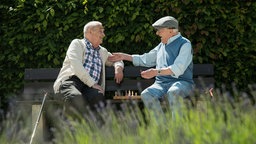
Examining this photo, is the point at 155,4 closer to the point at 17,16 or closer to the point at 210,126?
the point at 17,16

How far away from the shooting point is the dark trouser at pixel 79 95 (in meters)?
5.63

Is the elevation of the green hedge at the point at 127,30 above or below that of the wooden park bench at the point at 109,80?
above

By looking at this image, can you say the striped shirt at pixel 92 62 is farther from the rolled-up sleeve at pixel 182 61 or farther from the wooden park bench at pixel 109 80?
the rolled-up sleeve at pixel 182 61

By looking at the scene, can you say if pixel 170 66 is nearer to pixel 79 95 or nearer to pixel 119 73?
pixel 119 73

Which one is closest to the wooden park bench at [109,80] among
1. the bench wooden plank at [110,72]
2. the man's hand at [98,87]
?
the bench wooden plank at [110,72]

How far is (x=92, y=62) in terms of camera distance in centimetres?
609

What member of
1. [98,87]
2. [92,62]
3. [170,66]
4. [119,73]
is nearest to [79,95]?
[98,87]

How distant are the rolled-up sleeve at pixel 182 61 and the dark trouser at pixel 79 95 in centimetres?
74

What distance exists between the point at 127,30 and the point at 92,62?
1109 mm

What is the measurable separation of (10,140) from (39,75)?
7.08 feet

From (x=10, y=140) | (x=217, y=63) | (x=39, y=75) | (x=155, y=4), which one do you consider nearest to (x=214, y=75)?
(x=217, y=63)

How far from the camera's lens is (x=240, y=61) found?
7.07 meters

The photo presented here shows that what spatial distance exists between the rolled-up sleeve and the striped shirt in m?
0.85

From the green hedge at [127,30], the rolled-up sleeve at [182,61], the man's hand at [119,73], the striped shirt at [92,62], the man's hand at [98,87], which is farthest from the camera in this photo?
the green hedge at [127,30]
